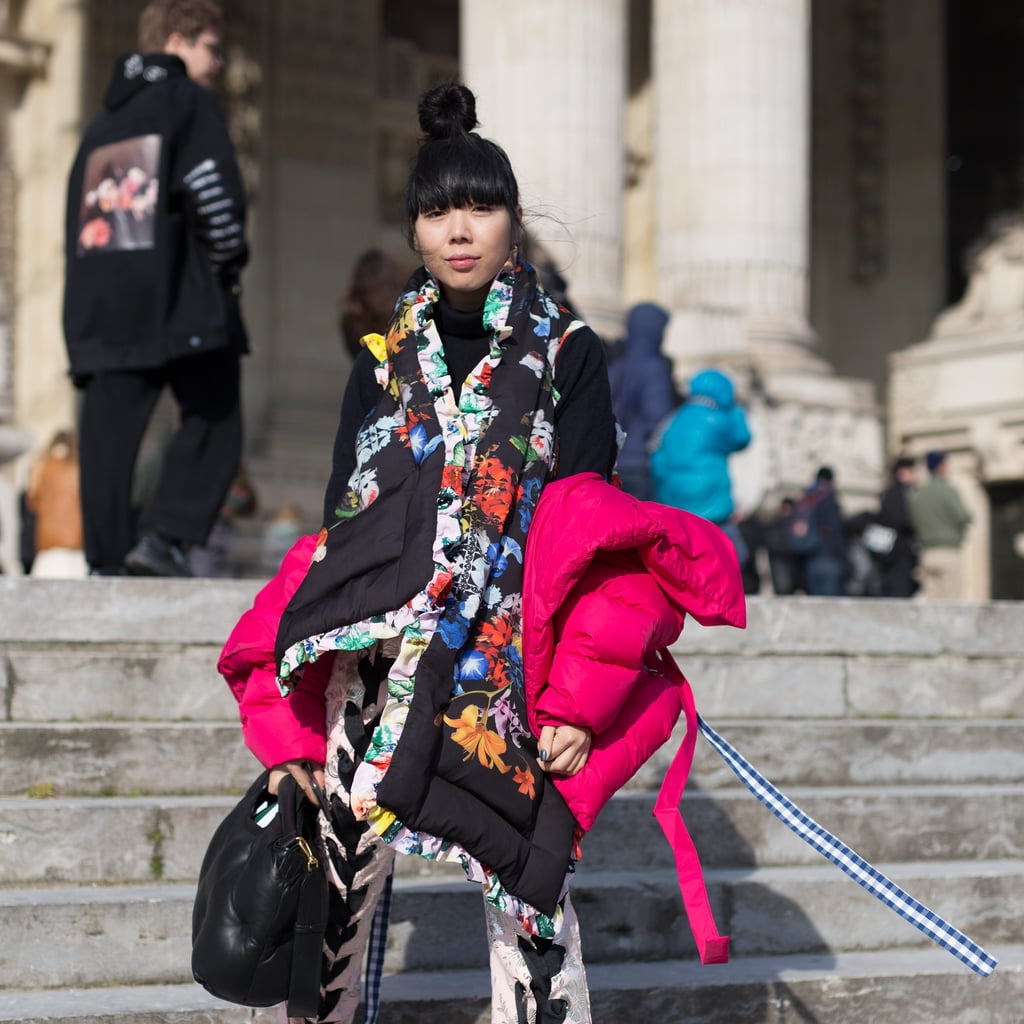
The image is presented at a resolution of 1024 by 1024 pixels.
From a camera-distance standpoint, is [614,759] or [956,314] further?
[956,314]

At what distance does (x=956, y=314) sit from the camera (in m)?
19.5

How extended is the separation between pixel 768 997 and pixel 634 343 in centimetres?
527

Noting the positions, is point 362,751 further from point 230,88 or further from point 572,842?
point 230,88

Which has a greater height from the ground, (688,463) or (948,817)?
(688,463)

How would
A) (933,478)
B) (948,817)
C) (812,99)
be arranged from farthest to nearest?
(812,99)
(933,478)
(948,817)

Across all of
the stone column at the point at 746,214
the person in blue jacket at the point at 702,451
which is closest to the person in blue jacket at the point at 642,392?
the person in blue jacket at the point at 702,451

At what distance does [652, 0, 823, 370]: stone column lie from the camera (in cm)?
1470

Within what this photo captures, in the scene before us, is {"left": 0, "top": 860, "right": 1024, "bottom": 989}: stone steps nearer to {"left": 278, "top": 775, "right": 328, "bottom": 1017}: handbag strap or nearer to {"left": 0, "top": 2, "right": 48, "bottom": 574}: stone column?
{"left": 278, "top": 775, "right": 328, "bottom": 1017}: handbag strap

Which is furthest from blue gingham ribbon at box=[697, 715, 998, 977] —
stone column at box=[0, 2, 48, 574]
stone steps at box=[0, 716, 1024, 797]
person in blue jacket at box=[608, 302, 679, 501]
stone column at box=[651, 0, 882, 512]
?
stone column at box=[0, 2, 48, 574]

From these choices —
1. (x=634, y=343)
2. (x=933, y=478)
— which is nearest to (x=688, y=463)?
(x=634, y=343)

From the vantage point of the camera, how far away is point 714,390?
29.2ft

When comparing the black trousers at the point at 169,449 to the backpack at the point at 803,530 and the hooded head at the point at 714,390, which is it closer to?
the hooded head at the point at 714,390

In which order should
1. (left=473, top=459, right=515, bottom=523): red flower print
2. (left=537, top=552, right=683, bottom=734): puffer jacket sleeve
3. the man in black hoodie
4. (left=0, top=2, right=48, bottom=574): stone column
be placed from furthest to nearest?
(left=0, top=2, right=48, bottom=574): stone column, the man in black hoodie, (left=473, top=459, right=515, bottom=523): red flower print, (left=537, top=552, right=683, bottom=734): puffer jacket sleeve

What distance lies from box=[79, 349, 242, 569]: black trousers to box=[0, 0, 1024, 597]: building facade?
445 centimetres
